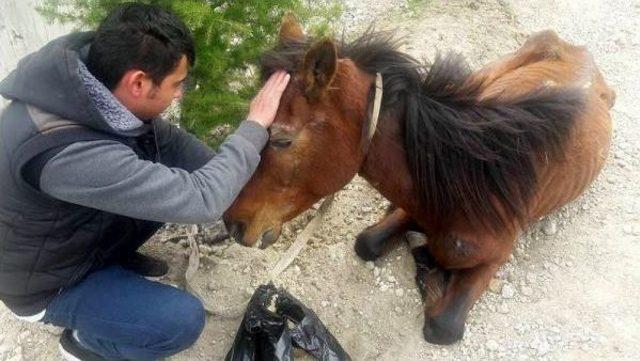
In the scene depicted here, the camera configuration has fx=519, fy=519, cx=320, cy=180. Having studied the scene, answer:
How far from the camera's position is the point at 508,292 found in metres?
3.21

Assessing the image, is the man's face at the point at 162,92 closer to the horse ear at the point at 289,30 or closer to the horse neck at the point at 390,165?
the horse ear at the point at 289,30

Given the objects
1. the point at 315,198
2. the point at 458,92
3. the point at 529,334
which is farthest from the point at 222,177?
the point at 529,334

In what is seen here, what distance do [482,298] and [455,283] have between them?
267 millimetres

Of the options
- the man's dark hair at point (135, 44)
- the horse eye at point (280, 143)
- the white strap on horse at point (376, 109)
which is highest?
the man's dark hair at point (135, 44)

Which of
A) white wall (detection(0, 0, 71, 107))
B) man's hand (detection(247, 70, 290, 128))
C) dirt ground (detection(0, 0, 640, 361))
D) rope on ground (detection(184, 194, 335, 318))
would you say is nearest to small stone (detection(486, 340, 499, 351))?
dirt ground (detection(0, 0, 640, 361))

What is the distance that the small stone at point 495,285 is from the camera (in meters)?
3.25

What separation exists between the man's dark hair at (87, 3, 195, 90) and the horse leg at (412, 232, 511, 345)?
1.72 m

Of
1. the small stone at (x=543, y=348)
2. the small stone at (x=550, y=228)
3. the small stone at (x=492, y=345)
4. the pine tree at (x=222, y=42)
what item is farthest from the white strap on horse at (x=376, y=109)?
the small stone at (x=550, y=228)

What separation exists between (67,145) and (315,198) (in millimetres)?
1096

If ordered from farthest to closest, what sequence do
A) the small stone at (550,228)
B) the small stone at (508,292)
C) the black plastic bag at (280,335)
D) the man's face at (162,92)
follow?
the small stone at (550,228) → the small stone at (508,292) → the black plastic bag at (280,335) → the man's face at (162,92)

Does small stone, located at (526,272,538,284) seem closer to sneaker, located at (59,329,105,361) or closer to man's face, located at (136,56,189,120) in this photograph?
man's face, located at (136,56,189,120)

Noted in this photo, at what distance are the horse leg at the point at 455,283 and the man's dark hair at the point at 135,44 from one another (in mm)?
1715

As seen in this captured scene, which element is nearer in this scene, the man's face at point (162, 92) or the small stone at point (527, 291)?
the man's face at point (162, 92)

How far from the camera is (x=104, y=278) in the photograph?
97.3 inches
